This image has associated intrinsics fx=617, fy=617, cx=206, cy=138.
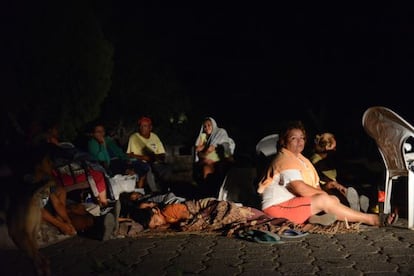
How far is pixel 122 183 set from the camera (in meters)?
8.71

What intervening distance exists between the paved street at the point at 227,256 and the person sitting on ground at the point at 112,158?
259 cm

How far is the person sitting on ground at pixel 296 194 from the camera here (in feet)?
22.8

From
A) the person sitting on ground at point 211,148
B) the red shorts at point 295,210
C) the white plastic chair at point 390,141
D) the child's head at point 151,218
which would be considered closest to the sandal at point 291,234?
the red shorts at point 295,210

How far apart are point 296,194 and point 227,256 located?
1512 mm

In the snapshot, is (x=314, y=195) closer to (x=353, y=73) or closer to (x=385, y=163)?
(x=385, y=163)

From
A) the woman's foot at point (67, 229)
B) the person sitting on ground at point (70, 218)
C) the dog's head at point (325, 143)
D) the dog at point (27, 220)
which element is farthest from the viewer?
the dog's head at point (325, 143)

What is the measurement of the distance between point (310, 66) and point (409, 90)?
9.86 ft

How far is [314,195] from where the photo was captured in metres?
6.94

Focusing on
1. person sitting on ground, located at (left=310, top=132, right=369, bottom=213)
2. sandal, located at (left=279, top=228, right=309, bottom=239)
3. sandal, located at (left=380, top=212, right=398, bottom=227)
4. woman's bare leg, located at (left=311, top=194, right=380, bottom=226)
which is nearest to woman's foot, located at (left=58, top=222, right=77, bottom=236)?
sandal, located at (left=279, top=228, right=309, bottom=239)

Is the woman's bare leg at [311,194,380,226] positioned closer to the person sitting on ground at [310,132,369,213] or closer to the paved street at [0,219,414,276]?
the paved street at [0,219,414,276]

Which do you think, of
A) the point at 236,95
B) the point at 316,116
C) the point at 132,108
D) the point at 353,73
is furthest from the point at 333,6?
the point at 132,108

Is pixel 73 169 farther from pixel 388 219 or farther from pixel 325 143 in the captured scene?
pixel 388 219

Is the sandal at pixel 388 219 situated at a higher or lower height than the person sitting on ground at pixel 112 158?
lower

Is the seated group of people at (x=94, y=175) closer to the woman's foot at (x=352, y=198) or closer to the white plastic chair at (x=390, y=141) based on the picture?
the woman's foot at (x=352, y=198)
